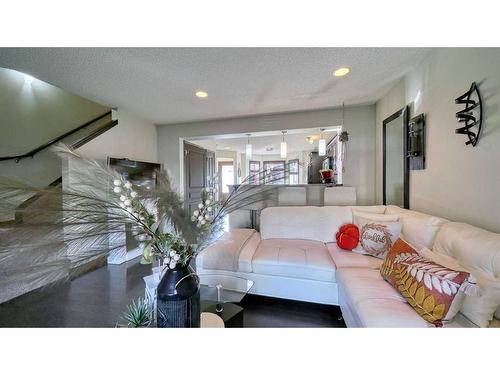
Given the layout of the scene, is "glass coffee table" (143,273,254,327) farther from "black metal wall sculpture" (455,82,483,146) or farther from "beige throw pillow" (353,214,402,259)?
"black metal wall sculpture" (455,82,483,146)

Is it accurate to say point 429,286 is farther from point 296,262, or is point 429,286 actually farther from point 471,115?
point 471,115

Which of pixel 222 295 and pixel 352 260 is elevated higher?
pixel 352 260

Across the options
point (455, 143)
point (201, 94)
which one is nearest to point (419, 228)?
point (455, 143)

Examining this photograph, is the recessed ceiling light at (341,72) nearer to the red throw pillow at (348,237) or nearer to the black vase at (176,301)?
the red throw pillow at (348,237)

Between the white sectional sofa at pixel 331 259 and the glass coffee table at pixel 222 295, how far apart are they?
10cm

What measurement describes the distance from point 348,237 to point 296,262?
0.66 metres

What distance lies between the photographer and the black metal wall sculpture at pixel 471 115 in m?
1.37

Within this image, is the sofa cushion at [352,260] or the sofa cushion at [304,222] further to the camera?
the sofa cushion at [304,222]

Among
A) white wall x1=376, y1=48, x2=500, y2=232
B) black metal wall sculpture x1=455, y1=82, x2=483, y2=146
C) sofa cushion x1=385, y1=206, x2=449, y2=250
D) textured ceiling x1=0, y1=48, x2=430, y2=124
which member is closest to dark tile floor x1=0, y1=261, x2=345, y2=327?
sofa cushion x1=385, y1=206, x2=449, y2=250

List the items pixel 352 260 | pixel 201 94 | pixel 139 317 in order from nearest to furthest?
1. pixel 139 317
2. pixel 352 260
3. pixel 201 94

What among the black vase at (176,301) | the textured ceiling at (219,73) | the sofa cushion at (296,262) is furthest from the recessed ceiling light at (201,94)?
the black vase at (176,301)

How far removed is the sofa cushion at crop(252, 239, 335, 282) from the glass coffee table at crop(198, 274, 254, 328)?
0.26 metres

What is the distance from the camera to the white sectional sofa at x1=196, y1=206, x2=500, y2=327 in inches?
42.4

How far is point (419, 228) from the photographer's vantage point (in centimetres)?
162
